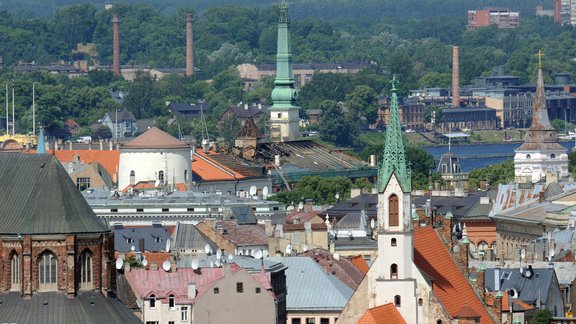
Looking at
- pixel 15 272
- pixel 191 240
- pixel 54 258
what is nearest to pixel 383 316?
pixel 54 258

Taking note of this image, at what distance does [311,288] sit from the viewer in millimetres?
67250

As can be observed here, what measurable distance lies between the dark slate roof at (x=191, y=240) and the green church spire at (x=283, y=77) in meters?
87.9

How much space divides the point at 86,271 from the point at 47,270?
71 centimetres

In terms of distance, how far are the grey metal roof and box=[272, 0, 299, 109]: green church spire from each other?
9709 centimetres

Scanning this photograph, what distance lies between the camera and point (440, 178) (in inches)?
5256

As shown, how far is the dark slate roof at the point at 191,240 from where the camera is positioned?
75.2 meters

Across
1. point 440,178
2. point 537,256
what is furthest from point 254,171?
point 537,256

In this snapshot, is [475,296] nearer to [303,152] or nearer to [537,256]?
[537,256]

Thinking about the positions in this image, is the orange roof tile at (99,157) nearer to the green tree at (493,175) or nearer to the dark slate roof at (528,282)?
the green tree at (493,175)

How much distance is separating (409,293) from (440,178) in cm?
7556

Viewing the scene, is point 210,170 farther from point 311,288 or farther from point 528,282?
point 311,288

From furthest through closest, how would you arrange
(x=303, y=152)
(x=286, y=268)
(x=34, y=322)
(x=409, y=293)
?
(x=303, y=152)
(x=286, y=268)
(x=409, y=293)
(x=34, y=322)

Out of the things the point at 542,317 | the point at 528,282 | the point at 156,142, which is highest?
the point at 156,142

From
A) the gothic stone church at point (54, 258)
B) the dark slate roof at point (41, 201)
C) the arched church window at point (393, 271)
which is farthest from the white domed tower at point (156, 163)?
the gothic stone church at point (54, 258)
